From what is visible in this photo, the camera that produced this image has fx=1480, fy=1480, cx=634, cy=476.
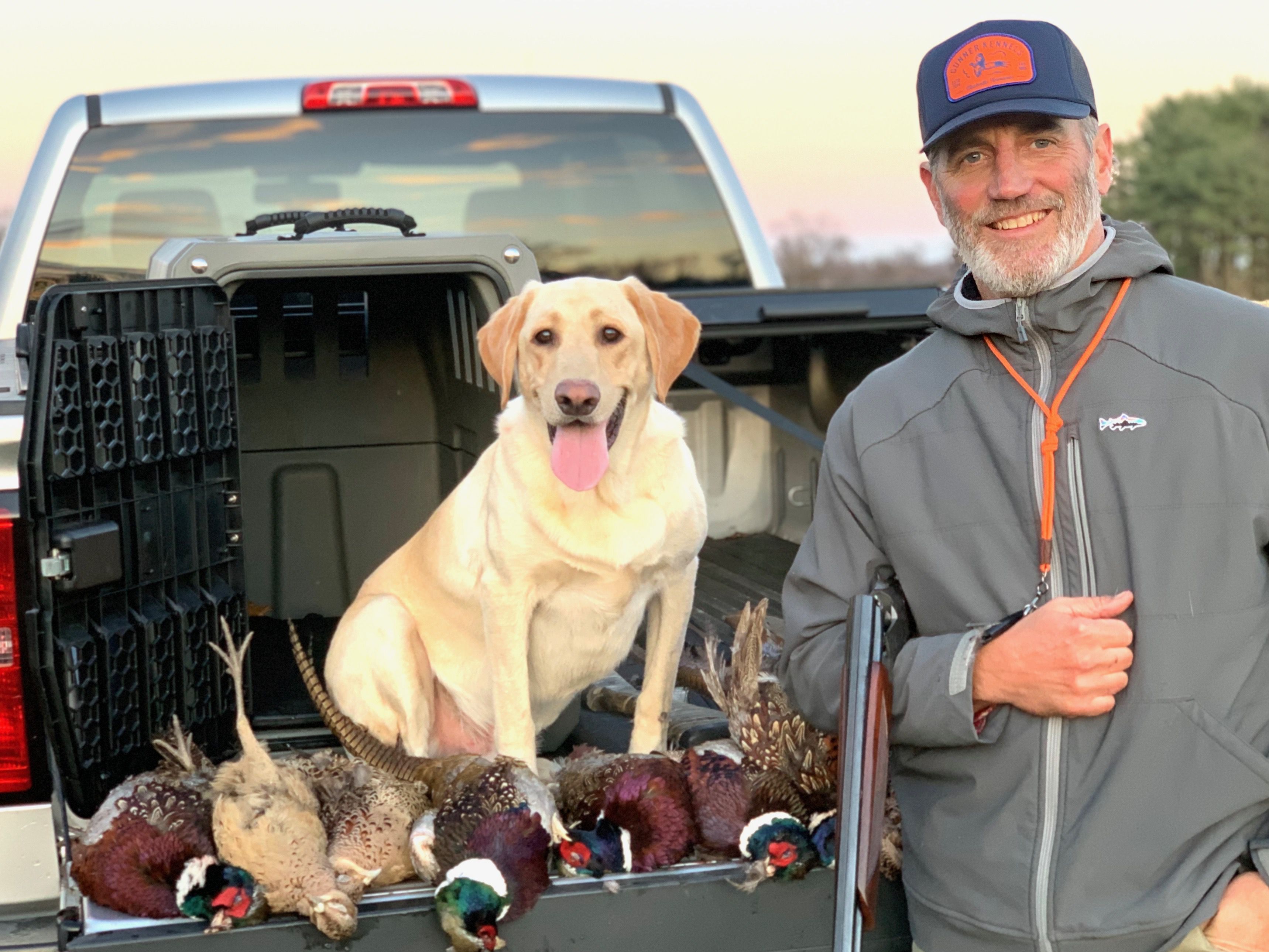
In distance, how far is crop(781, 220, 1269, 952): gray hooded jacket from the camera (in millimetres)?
2146

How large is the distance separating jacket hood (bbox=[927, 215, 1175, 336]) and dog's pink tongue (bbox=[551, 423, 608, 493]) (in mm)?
915

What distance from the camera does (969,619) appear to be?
2.30 metres

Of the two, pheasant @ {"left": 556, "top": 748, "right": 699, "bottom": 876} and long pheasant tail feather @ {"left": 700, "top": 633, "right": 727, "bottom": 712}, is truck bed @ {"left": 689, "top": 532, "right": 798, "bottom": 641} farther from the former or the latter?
pheasant @ {"left": 556, "top": 748, "right": 699, "bottom": 876}

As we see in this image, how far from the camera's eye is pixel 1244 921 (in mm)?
2129

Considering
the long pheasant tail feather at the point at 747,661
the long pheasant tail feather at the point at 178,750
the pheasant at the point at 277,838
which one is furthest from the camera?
the long pheasant tail feather at the point at 747,661

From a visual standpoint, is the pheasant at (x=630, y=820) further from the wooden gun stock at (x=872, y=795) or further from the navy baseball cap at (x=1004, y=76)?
the navy baseball cap at (x=1004, y=76)

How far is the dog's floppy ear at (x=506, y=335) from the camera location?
3127mm

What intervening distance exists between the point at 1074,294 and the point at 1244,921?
96cm

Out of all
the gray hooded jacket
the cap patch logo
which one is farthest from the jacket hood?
the cap patch logo

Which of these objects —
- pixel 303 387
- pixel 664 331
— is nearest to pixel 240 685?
pixel 664 331

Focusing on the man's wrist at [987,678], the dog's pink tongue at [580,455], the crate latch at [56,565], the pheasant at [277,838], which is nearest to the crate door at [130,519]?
the crate latch at [56,565]

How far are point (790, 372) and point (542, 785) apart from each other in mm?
1861

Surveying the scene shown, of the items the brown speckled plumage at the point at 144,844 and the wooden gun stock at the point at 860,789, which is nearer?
the wooden gun stock at the point at 860,789

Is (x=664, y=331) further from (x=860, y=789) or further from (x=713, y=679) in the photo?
(x=860, y=789)
